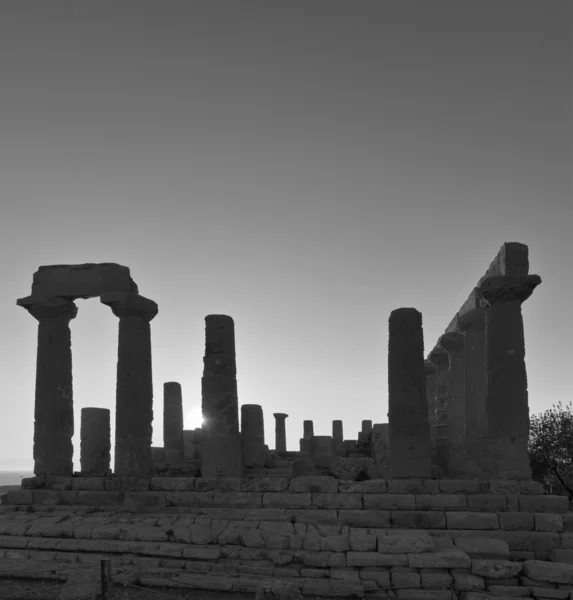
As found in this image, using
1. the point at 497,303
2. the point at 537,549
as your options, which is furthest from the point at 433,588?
the point at 497,303

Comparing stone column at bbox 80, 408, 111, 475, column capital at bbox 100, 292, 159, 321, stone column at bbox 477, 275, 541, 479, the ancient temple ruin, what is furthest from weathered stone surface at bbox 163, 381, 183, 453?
stone column at bbox 477, 275, 541, 479

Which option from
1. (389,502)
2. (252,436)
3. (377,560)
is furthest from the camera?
(252,436)

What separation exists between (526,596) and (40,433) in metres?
15.9

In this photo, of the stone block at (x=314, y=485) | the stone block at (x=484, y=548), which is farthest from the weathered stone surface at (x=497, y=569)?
the stone block at (x=314, y=485)

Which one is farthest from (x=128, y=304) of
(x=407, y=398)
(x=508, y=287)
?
(x=508, y=287)

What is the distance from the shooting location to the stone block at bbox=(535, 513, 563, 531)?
14781 millimetres

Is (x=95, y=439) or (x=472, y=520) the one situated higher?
(x=95, y=439)

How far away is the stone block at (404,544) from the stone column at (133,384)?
8.93 metres

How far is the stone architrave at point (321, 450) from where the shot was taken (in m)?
23.3

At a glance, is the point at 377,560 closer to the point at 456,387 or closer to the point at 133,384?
the point at 133,384

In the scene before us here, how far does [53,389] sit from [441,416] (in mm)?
18581

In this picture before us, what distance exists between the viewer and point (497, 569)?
12.7 meters

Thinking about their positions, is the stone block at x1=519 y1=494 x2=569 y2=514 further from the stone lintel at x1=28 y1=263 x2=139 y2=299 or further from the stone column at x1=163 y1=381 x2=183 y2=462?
the stone column at x1=163 y1=381 x2=183 y2=462

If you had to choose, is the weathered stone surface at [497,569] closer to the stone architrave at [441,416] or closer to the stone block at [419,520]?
the stone block at [419,520]
